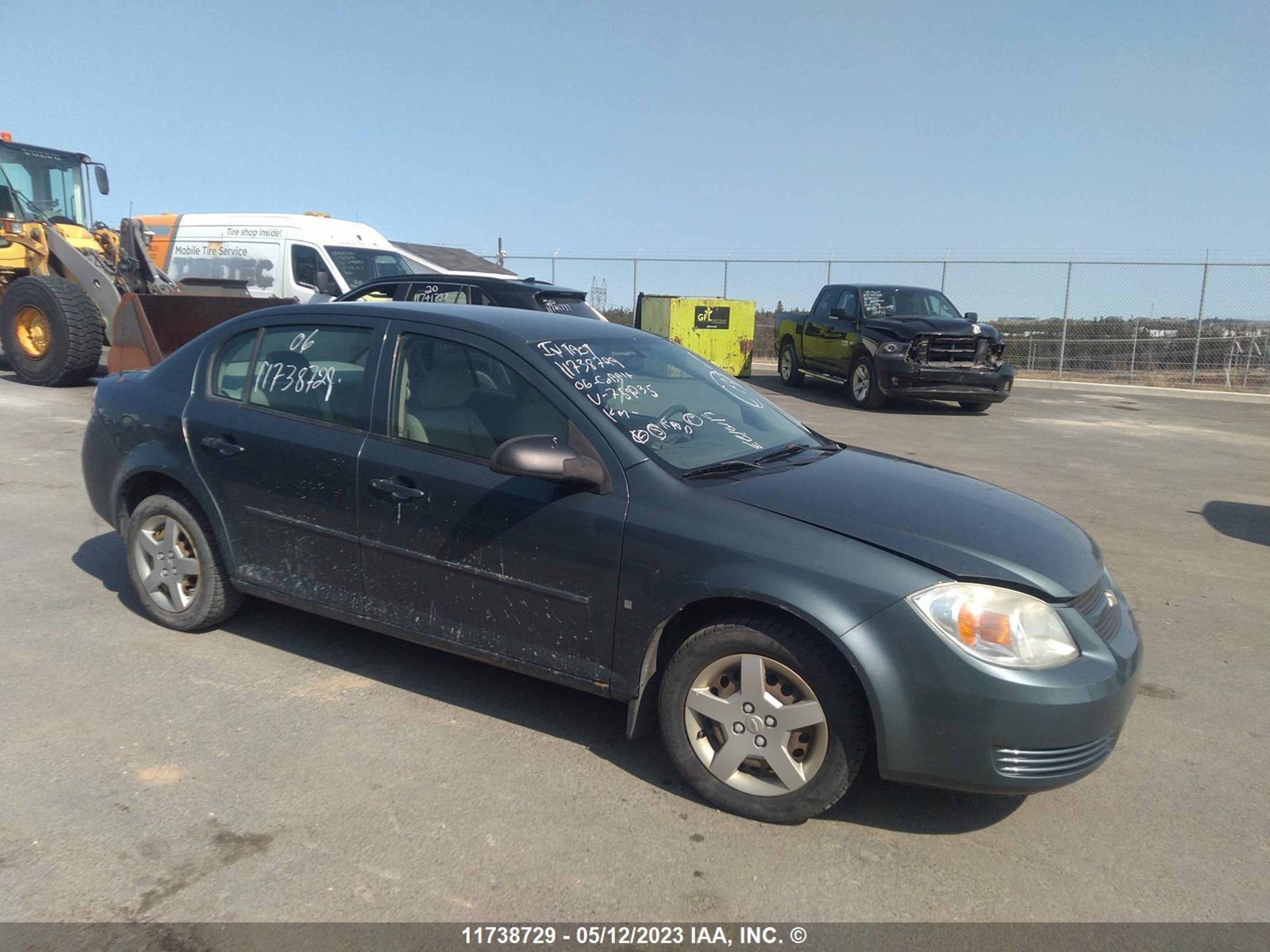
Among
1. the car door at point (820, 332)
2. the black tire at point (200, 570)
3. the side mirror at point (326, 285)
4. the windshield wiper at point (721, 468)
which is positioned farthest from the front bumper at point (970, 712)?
the car door at point (820, 332)

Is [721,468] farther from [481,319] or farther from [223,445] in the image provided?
[223,445]

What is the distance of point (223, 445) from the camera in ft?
14.4

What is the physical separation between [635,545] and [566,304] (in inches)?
305

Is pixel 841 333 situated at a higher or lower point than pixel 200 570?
higher

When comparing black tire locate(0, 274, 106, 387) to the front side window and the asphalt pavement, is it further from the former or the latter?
the front side window

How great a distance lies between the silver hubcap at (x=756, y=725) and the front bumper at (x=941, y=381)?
11751mm

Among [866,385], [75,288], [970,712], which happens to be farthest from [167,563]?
[866,385]

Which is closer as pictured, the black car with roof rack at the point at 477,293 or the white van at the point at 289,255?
the black car with roof rack at the point at 477,293

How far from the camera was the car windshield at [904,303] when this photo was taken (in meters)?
15.3

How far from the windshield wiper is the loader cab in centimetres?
1358

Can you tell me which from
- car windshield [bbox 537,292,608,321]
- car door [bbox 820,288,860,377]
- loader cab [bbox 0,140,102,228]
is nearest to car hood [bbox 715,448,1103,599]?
car windshield [bbox 537,292,608,321]

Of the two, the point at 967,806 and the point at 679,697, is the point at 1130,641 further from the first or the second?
the point at 679,697

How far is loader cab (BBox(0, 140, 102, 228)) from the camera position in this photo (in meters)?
13.4

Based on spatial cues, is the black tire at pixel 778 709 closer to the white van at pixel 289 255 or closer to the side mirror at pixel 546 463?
the side mirror at pixel 546 463
